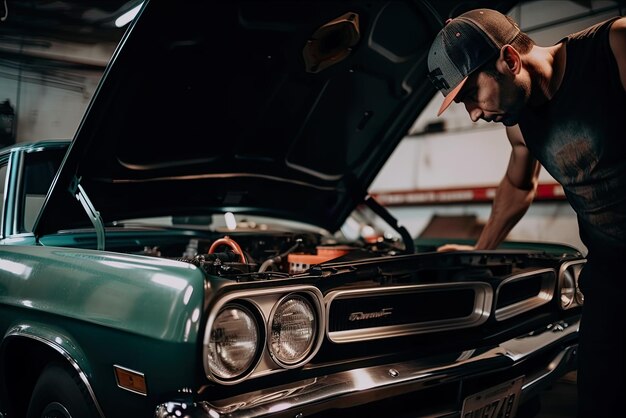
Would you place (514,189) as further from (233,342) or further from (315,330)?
(233,342)

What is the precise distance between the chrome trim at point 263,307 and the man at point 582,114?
0.65m

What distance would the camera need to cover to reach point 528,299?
7.44ft

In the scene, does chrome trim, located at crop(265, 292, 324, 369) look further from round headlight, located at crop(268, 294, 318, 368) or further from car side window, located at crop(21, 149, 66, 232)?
car side window, located at crop(21, 149, 66, 232)

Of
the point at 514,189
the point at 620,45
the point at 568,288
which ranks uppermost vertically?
the point at 620,45

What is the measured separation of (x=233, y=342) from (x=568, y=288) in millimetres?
1674

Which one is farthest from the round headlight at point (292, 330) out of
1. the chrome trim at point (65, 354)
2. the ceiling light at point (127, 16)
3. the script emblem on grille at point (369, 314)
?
the ceiling light at point (127, 16)

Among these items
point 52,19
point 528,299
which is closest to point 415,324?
point 528,299

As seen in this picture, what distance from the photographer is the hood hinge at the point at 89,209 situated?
6.69ft

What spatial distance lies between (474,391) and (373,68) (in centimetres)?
153

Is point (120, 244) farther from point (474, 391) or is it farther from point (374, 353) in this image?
point (474, 391)

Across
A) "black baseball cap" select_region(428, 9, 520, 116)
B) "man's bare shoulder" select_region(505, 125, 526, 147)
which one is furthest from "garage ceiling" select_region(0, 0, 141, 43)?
"man's bare shoulder" select_region(505, 125, 526, 147)

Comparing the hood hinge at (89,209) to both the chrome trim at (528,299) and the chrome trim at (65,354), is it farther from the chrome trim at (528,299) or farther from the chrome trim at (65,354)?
the chrome trim at (528,299)

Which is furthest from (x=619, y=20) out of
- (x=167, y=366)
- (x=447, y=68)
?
(x=167, y=366)

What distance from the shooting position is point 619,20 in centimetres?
135
